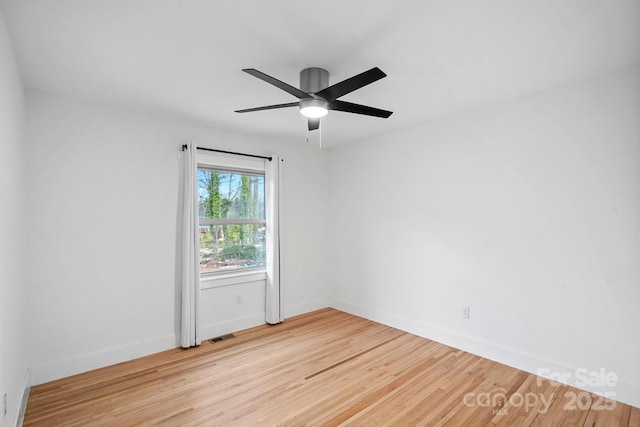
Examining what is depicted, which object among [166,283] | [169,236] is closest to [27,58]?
[169,236]

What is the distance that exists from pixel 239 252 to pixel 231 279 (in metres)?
0.38

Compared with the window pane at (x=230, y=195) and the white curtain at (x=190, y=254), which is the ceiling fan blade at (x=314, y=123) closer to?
the white curtain at (x=190, y=254)

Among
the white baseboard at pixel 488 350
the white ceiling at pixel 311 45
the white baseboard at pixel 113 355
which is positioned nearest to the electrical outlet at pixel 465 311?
the white baseboard at pixel 488 350

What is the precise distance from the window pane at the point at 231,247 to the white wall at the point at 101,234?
37cm

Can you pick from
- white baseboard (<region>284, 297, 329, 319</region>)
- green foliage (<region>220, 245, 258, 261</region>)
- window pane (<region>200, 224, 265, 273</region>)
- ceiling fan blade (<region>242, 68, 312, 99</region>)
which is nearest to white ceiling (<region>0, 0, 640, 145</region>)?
ceiling fan blade (<region>242, 68, 312, 99</region>)

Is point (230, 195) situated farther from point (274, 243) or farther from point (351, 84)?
point (351, 84)

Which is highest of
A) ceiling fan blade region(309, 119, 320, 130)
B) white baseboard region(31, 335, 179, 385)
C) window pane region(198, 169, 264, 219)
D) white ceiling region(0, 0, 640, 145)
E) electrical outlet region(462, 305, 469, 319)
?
white ceiling region(0, 0, 640, 145)

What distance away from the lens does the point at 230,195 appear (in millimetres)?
4129

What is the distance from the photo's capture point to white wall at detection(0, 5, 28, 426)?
70.9 inches

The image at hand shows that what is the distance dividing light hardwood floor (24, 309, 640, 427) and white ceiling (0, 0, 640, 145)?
8.21ft

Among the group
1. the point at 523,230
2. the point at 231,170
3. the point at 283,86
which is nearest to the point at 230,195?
the point at 231,170

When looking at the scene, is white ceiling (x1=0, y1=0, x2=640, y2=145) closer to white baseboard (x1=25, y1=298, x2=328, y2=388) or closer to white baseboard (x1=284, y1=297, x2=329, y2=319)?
white baseboard (x1=25, y1=298, x2=328, y2=388)

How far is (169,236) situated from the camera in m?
3.47

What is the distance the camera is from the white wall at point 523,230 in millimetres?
2475
